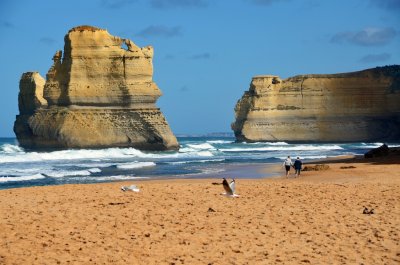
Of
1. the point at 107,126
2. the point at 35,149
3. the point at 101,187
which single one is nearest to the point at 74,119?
the point at 107,126

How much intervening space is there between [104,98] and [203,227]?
43.0 m

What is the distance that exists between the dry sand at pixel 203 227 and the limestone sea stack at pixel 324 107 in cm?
6987

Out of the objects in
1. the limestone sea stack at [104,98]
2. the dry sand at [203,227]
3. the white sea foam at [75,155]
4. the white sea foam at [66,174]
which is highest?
the limestone sea stack at [104,98]

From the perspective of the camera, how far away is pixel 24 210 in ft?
45.9

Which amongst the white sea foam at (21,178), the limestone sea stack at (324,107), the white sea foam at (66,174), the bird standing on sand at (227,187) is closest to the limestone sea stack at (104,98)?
the white sea foam at (66,174)

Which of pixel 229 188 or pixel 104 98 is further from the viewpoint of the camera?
pixel 104 98

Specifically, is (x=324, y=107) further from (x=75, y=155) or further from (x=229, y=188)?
(x=229, y=188)

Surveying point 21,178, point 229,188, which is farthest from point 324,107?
point 229,188

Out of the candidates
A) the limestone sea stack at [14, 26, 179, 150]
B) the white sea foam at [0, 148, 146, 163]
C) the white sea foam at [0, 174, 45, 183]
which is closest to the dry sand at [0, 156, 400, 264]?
the white sea foam at [0, 174, 45, 183]

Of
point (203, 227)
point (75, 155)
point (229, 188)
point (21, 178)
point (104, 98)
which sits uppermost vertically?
point (104, 98)

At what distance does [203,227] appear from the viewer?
11.9 m

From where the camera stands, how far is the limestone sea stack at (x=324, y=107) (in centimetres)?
8544

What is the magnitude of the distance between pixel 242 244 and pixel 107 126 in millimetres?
43365

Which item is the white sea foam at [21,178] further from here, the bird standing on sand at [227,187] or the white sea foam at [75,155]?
the white sea foam at [75,155]
